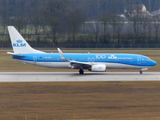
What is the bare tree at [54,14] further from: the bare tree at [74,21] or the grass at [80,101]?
the grass at [80,101]

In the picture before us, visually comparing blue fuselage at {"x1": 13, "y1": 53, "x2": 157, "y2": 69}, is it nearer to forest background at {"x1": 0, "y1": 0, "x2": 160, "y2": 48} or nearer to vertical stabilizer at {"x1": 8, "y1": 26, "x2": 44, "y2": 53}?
vertical stabilizer at {"x1": 8, "y1": 26, "x2": 44, "y2": 53}

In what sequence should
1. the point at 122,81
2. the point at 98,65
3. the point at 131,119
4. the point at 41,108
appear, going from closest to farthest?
the point at 131,119 < the point at 41,108 < the point at 122,81 < the point at 98,65

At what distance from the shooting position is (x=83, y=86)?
33938 millimetres

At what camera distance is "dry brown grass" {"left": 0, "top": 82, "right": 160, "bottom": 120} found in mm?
23562

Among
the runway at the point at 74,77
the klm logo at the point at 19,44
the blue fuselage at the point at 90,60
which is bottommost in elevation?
the runway at the point at 74,77

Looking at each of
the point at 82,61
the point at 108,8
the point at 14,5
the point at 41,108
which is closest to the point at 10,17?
the point at 14,5

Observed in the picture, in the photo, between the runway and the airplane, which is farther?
the airplane

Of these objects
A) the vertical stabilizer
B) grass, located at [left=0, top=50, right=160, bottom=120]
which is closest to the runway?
grass, located at [left=0, top=50, right=160, bottom=120]

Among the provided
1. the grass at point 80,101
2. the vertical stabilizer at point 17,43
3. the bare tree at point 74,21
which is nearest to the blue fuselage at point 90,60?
the vertical stabilizer at point 17,43

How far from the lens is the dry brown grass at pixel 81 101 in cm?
2356

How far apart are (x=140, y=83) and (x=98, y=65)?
21.7 feet

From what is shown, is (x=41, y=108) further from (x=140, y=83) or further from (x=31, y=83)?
(x=140, y=83)

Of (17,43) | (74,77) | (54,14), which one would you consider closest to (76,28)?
(54,14)

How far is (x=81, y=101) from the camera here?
90.1ft
